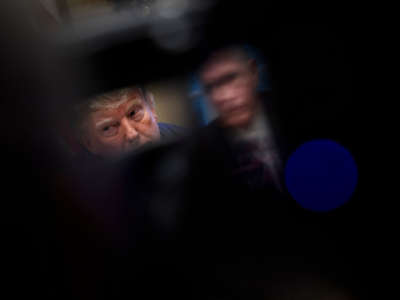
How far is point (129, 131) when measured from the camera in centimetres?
93

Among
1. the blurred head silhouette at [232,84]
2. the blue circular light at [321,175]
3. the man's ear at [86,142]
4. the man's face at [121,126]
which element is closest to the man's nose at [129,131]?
the man's face at [121,126]

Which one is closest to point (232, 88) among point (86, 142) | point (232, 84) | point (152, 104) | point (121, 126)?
point (232, 84)

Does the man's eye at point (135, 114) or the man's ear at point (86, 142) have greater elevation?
the man's eye at point (135, 114)

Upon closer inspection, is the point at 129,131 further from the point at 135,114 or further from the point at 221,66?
the point at 221,66

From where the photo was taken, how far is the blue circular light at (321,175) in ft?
3.10

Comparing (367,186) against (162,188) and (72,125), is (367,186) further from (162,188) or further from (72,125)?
(72,125)

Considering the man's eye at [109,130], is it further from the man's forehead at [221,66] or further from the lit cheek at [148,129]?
the man's forehead at [221,66]

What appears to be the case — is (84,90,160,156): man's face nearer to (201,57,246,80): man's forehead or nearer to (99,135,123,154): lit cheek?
(99,135,123,154): lit cheek

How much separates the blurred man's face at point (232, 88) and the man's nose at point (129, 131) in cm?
28

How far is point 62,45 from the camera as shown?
0.91 m

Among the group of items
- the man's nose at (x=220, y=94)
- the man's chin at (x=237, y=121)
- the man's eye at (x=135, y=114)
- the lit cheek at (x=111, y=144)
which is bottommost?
the man's chin at (x=237, y=121)

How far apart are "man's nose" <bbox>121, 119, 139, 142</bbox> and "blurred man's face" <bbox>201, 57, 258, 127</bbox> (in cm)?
28

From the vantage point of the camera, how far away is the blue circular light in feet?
3.10

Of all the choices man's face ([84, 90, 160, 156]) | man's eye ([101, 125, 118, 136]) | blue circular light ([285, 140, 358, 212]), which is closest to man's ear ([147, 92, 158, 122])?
man's face ([84, 90, 160, 156])
